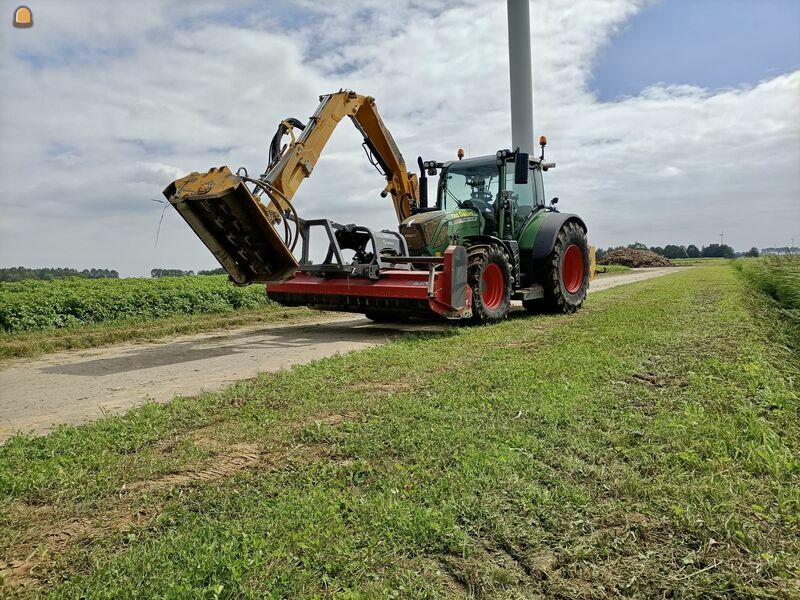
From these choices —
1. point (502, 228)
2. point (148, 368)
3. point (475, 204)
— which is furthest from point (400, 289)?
point (148, 368)

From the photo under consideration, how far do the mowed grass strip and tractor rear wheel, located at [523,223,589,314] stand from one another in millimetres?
5697

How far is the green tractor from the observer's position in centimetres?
974

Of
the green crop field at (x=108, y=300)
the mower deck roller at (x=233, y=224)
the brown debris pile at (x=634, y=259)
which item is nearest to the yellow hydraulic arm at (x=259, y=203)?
the mower deck roller at (x=233, y=224)

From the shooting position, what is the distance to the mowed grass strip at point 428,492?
7.18 feet

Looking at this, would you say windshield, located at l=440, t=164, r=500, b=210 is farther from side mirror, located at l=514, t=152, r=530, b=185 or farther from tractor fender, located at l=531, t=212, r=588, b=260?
tractor fender, located at l=531, t=212, r=588, b=260

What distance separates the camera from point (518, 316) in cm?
1095

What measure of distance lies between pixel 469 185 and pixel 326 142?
119 inches

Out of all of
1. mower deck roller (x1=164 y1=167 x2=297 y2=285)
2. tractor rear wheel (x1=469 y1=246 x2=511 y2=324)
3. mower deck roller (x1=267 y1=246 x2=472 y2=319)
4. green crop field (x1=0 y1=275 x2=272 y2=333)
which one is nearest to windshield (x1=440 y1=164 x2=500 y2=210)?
tractor rear wheel (x1=469 y1=246 x2=511 y2=324)

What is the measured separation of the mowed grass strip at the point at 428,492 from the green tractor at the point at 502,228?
4.80 meters

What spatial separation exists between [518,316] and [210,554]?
9.21m

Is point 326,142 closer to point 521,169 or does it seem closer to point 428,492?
point 521,169

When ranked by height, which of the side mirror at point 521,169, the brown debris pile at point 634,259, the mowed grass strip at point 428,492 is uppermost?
the side mirror at point 521,169

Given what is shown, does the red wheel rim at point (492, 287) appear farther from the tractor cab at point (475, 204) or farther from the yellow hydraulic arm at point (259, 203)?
the yellow hydraulic arm at point (259, 203)

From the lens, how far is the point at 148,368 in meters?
6.64
